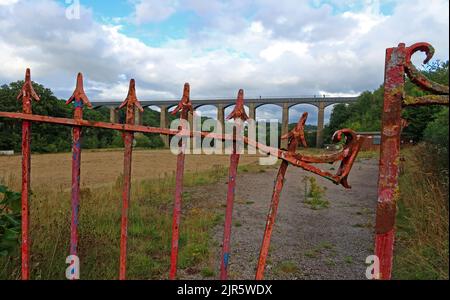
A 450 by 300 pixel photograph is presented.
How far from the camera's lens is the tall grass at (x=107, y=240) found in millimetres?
2998

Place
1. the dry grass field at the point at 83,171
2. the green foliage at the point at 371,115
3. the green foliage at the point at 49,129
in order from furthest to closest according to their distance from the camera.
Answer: the green foliage at the point at 371,115
the green foliage at the point at 49,129
the dry grass field at the point at 83,171

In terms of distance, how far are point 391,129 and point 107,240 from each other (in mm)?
3526

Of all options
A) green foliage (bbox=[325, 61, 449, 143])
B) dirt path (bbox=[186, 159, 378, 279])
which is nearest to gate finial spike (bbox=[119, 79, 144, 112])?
dirt path (bbox=[186, 159, 378, 279])

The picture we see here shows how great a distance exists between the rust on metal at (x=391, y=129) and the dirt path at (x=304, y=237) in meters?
2.29

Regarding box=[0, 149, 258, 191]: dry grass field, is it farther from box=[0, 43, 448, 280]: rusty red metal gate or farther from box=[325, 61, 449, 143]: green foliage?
box=[325, 61, 449, 143]: green foliage

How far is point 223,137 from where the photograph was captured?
1.75 meters

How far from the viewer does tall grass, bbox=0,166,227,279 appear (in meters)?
3.00

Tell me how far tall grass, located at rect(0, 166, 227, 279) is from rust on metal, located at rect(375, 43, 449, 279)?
257 cm

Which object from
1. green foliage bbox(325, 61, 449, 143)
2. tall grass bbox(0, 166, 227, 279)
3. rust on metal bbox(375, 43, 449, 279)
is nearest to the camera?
rust on metal bbox(375, 43, 449, 279)

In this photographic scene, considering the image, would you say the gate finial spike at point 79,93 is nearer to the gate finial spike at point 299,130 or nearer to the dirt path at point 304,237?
the gate finial spike at point 299,130

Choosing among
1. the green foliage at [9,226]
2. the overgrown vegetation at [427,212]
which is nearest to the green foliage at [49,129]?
the green foliage at [9,226]
